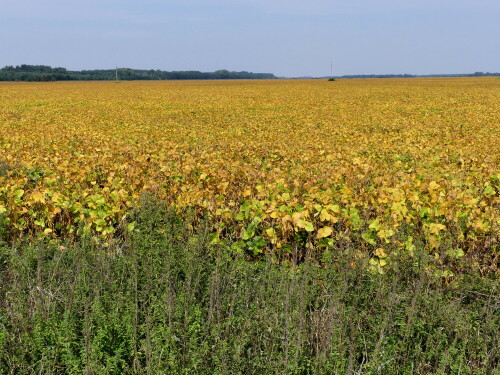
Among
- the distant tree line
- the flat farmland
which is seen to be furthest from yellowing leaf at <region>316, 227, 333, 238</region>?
the distant tree line

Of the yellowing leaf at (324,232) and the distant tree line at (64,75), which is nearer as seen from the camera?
the yellowing leaf at (324,232)

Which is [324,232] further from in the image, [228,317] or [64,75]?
[64,75]

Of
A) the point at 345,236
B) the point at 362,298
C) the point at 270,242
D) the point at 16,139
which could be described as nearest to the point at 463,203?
the point at 345,236

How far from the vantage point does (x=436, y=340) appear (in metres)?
3.72

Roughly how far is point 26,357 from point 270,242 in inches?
107

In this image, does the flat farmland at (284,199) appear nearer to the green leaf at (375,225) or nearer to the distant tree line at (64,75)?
the green leaf at (375,225)

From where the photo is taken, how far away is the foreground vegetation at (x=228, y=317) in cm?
338

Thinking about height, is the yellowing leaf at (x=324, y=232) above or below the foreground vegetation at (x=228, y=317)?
above

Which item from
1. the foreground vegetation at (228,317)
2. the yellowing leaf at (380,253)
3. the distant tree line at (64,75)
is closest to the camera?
the foreground vegetation at (228,317)

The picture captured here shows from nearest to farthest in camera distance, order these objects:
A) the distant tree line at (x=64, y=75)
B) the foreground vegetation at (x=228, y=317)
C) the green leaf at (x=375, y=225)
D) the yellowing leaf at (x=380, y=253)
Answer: the foreground vegetation at (x=228, y=317) → the yellowing leaf at (x=380, y=253) → the green leaf at (x=375, y=225) → the distant tree line at (x=64, y=75)

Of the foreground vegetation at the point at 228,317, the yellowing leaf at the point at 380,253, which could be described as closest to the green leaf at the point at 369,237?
the yellowing leaf at the point at 380,253

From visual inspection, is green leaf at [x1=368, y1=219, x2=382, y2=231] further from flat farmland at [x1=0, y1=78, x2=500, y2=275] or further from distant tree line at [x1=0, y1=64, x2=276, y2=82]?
distant tree line at [x1=0, y1=64, x2=276, y2=82]

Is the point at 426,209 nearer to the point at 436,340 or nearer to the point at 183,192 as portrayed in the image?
the point at 436,340

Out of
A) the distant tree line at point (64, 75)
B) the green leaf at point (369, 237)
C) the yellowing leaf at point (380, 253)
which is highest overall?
the distant tree line at point (64, 75)
